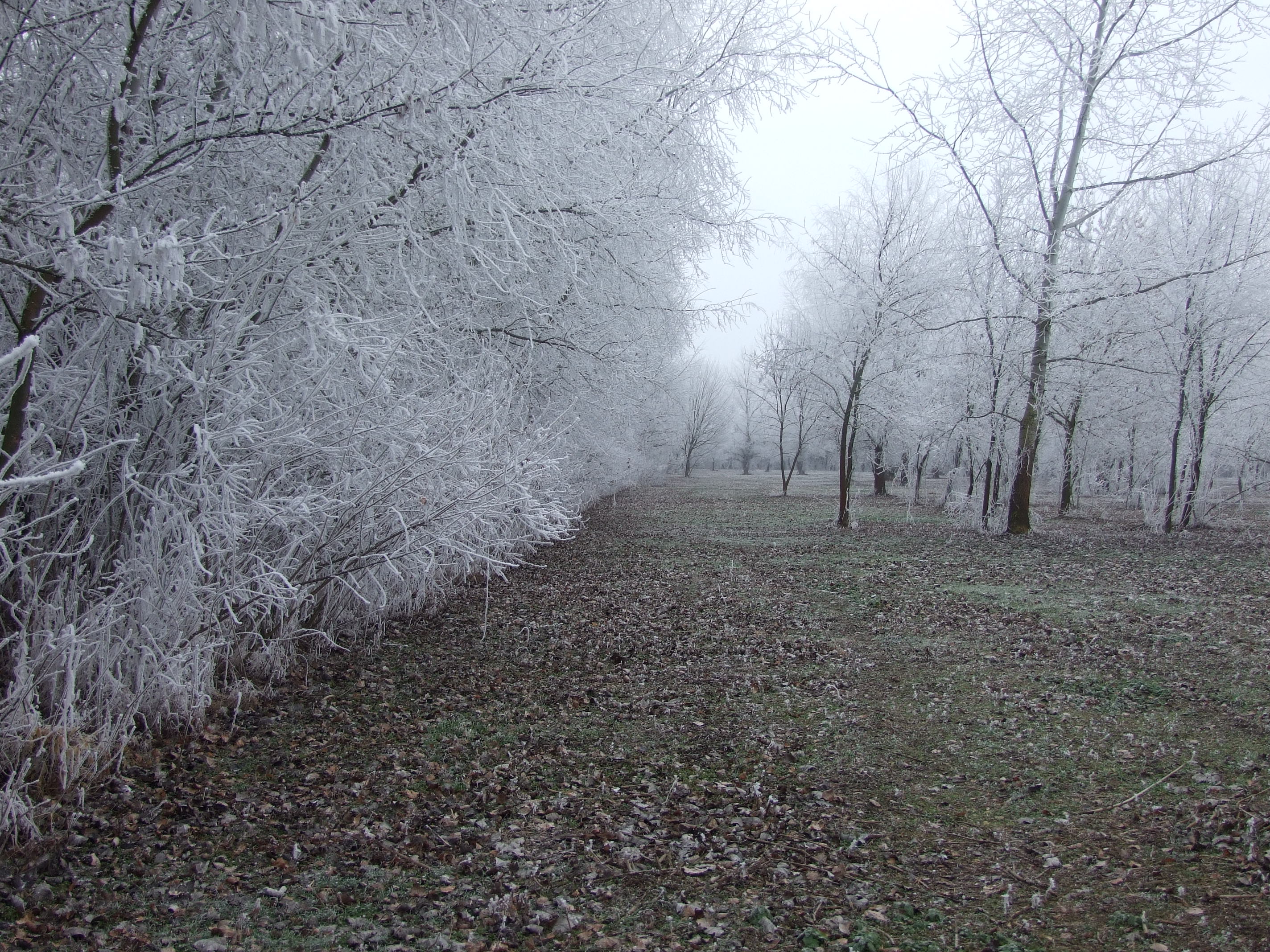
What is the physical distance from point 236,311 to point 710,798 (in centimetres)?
352

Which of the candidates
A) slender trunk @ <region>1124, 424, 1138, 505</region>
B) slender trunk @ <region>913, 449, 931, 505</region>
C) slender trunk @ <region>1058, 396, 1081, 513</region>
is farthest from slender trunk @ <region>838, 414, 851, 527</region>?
slender trunk @ <region>1124, 424, 1138, 505</region>

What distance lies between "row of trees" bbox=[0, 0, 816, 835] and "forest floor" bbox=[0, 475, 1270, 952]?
0.63 meters

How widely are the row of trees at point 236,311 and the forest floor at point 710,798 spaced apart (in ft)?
2.07

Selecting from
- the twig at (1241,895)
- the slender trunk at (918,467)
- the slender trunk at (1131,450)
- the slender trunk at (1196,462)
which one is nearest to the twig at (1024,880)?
the twig at (1241,895)

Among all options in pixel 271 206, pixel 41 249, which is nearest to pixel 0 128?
pixel 41 249

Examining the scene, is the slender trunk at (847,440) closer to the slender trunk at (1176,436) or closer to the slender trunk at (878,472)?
the slender trunk at (1176,436)

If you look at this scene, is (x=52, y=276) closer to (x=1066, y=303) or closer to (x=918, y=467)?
(x=1066, y=303)

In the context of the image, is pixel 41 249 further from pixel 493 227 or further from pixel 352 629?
pixel 352 629

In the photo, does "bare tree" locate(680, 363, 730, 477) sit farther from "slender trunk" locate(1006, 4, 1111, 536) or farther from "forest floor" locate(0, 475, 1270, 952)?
"forest floor" locate(0, 475, 1270, 952)

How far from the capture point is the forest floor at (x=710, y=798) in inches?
113

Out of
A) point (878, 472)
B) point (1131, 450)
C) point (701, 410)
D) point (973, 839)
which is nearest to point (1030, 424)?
point (1131, 450)

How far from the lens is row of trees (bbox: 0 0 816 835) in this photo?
11.1 feet

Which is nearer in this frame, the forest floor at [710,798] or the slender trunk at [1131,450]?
the forest floor at [710,798]

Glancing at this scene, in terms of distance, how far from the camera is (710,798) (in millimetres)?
3934
